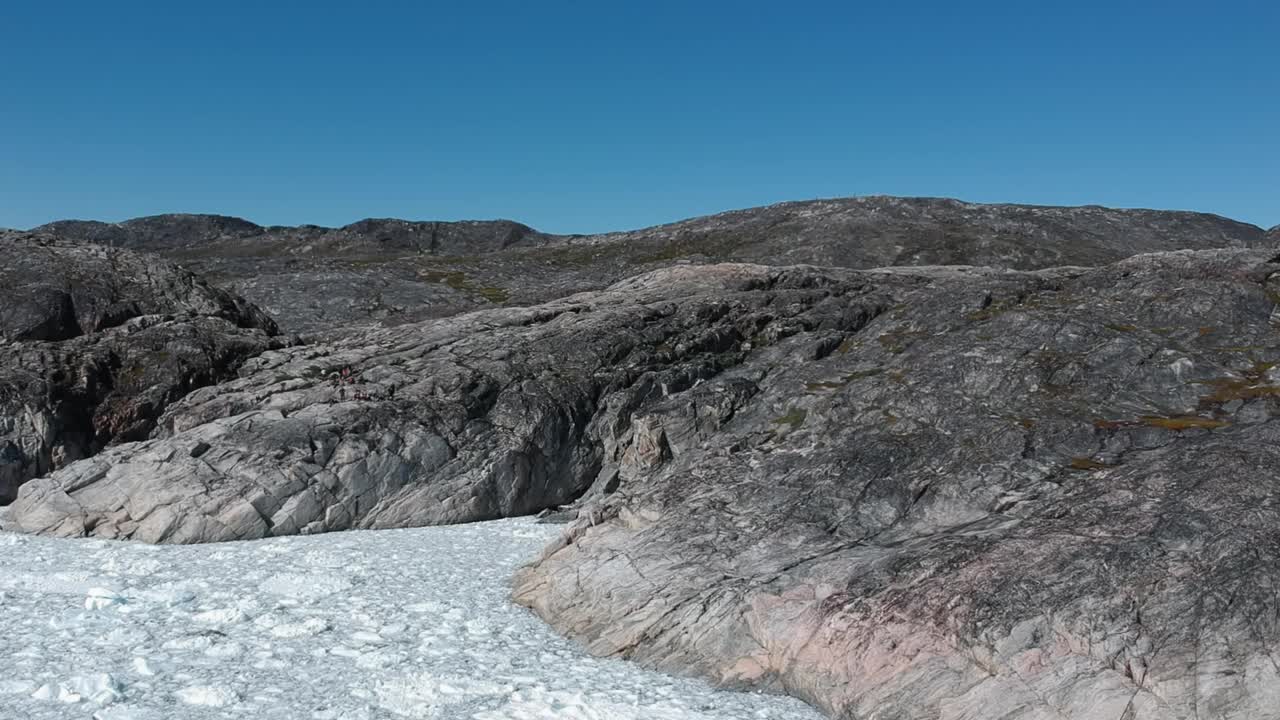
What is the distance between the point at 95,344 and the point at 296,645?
27.5 metres

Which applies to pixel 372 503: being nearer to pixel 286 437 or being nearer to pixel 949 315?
pixel 286 437

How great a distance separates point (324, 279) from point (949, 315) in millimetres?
57530

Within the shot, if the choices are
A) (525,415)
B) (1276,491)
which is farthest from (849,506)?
(525,415)

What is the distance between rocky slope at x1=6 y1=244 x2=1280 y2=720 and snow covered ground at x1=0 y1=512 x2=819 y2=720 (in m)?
1.43

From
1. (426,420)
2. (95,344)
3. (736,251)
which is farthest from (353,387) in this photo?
(736,251)

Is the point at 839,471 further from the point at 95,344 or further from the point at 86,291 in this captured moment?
the point at 86,291

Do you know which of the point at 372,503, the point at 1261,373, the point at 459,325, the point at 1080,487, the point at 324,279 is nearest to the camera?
the point at 1080,487

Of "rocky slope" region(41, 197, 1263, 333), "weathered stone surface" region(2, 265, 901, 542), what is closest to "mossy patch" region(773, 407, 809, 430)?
"weathered stone surface" region(2, 265, 901, 542)

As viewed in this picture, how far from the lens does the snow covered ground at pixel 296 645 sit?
52.7ft

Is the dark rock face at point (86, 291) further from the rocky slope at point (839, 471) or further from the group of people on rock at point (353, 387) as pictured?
the group of people on rock at point (353, 387)

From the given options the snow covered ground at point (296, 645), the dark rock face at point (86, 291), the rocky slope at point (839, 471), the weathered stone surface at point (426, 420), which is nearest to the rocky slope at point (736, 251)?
the dark rock face at point (86, 291)

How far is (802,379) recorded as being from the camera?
32656mm

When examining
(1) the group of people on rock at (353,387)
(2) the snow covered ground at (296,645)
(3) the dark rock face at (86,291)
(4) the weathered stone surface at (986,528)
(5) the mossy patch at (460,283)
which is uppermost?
A: (5) the mossy patch at (460,283)

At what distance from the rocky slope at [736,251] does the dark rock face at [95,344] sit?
20516 mm
